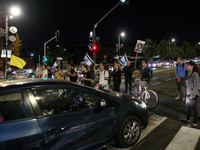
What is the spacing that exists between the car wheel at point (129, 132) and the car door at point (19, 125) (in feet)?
5.41

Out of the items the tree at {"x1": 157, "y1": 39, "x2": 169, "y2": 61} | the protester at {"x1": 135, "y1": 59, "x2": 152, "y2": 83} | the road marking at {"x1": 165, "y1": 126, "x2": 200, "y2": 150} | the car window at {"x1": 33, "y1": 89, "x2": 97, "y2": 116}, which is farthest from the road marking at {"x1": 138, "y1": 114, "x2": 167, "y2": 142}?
the tree at {"x1": 157, "y1": 39, "x2": 169, "y2": 61}

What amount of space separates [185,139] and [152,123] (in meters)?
1.05

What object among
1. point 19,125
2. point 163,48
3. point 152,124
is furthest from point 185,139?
point 163,48

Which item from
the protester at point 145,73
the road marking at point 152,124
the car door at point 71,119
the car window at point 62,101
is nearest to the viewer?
the car door at point 71,119

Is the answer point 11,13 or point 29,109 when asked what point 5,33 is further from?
point 29,109

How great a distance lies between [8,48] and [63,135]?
13.7 meters

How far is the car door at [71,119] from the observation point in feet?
8.07

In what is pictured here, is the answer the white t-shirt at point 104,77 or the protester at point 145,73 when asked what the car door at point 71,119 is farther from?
the protester at point 145,73

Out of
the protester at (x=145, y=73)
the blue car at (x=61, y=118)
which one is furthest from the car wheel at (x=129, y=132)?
the protester at (x=145, y=73)

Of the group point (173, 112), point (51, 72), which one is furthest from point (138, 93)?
point (51, 72)

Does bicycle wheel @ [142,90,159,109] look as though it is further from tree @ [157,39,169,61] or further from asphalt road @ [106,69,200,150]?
tree @ [157,39,169,61]

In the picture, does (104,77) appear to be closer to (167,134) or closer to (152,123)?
(152,123)

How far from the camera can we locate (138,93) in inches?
266

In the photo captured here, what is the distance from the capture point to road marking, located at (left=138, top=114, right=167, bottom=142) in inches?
161
